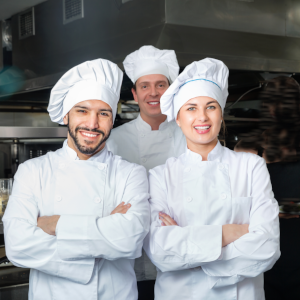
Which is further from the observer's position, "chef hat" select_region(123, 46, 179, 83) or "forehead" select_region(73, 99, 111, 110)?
"chef hat" select_region(123, 46, 179, 83)

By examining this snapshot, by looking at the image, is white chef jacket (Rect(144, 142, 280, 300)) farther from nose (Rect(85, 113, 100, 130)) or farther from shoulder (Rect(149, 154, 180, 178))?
nose (Rect(85, 113, 100, 130))

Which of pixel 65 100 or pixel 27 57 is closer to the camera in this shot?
pixel 65 100

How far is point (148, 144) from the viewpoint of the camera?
1.78 m

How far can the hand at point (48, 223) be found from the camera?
3.89 ft

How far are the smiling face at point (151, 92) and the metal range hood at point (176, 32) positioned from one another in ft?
1.01

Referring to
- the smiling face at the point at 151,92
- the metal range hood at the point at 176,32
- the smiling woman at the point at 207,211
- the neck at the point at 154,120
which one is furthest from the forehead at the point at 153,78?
the smiling woman at the point at 207,211

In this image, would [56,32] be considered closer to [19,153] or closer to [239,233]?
[19,153]

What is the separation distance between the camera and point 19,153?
7.23ft

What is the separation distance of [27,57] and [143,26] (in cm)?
143

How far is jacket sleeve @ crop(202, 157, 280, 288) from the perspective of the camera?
1.14 metres

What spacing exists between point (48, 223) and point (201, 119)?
0.66m

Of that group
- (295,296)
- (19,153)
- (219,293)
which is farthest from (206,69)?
(19,153)

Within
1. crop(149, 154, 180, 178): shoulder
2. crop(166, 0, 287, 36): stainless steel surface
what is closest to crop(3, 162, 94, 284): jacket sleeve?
crop(149, 154, 180, 178): shoulder

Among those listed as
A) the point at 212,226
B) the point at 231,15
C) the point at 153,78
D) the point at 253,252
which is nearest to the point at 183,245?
the point at 212,226
